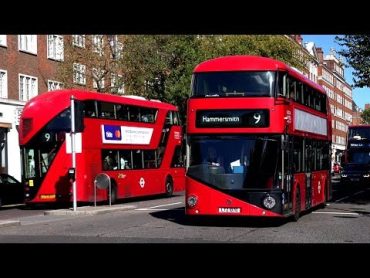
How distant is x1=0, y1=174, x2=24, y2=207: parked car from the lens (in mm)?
26089

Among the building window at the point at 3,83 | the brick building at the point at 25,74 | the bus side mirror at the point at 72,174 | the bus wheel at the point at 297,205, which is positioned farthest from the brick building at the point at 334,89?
the bus wheel at the point at 297,205

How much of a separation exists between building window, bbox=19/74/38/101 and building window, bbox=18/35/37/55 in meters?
1.50

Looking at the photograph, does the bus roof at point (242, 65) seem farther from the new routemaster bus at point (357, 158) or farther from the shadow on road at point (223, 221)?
the new routemaster bus at point (357, 158)

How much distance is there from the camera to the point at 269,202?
1545 centimetres

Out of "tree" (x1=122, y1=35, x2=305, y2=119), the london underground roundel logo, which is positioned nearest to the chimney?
"tree" (x1=122, y1=35, x2=305, y2=119)

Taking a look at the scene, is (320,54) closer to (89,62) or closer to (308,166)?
(89,62)

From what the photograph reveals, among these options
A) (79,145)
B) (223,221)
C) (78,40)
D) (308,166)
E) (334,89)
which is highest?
(334,89)

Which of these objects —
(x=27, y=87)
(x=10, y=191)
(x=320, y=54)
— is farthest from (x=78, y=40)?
(x=320, y=54)

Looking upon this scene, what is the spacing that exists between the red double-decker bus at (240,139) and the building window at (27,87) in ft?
78.6

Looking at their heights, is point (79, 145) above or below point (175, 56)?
below

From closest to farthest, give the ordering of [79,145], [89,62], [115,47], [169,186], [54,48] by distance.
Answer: [79,145]
[169,186]
[89,62]
[115,47]
[54,48]

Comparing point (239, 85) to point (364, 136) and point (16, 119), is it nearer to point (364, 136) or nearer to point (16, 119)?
point (16, 119)

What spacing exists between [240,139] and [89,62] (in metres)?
21.5
